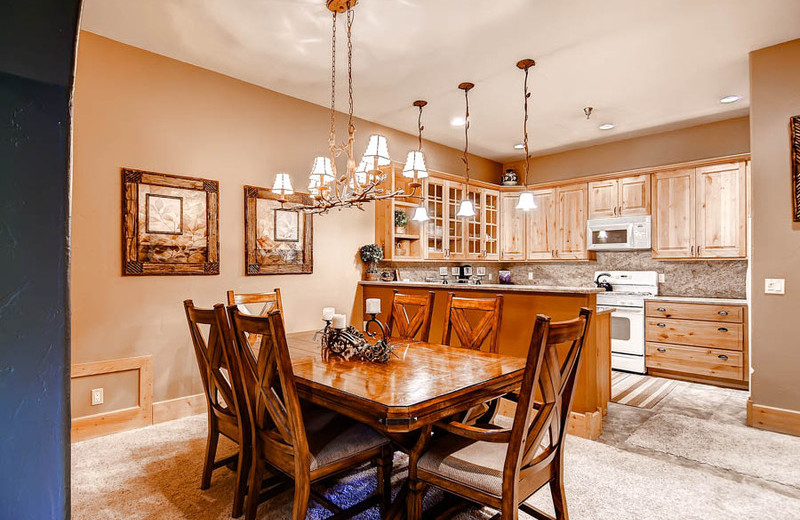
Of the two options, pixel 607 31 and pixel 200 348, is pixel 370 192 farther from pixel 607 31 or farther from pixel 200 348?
pixel 607 31

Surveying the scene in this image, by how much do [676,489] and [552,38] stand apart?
306cm

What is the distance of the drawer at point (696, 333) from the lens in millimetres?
4461

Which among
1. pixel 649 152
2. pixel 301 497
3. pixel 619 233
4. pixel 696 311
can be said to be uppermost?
pixel 649 152

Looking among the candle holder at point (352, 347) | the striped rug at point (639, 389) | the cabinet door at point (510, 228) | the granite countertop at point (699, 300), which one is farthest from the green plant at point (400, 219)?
the granite countertop at point (699, 300)

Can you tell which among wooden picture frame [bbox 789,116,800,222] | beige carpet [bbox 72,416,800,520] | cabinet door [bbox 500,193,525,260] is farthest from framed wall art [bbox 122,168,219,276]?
wooden picture frame [bbox 789,116,800,222]

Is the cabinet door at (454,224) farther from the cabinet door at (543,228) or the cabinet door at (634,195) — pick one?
the cabinet door at (634,195)

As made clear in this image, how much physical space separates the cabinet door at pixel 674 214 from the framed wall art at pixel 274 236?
417 centimetres

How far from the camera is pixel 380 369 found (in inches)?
82.0

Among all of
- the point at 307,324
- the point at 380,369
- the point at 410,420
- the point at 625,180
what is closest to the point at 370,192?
the point at 380,369

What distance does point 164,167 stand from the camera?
11.3ft

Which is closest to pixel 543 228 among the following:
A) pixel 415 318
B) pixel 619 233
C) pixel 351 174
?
pixel 619 233

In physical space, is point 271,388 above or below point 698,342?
above

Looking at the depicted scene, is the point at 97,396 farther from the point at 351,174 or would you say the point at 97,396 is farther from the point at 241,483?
the point at 351,174

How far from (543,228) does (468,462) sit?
5156 mm
